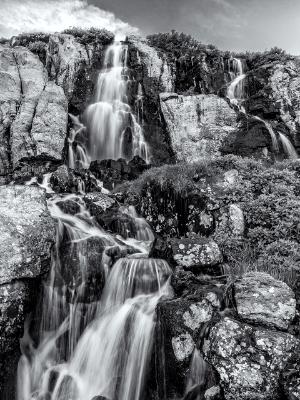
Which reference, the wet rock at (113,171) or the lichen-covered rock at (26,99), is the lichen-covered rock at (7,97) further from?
the wet rock at (113,171)

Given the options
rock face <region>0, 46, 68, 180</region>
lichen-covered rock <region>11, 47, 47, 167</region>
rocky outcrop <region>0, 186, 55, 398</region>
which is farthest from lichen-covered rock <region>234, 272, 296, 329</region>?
lichen-covered rock <region>11, 47, 47, 167</region>

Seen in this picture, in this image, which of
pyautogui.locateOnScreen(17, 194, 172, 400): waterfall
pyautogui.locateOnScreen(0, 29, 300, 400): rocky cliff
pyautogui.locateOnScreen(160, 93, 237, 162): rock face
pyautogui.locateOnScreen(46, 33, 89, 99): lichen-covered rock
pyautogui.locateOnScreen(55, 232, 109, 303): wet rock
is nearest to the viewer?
pyautogui.locateOnScreen(0, 29, 300, 400): rocky cliff

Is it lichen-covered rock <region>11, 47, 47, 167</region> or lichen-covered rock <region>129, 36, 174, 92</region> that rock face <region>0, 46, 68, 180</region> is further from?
lichen-covered rock <region>129, 36, 174, 92</region>

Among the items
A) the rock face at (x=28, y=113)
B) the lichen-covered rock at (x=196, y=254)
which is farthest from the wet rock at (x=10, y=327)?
the rock face at (x=28, y=113)

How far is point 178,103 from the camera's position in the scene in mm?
17875

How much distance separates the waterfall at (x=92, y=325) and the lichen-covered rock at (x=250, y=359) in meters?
1.85

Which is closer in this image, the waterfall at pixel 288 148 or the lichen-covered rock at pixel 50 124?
the lichen-covered rock at pixel 50 124

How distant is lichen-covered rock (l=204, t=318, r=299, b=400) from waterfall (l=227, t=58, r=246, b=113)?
49.2ft

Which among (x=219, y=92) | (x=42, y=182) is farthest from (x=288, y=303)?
(x=219, y=92)

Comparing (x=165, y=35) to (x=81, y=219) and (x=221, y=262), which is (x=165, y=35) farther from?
(x=221, y=262)

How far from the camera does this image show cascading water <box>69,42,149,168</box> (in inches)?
651

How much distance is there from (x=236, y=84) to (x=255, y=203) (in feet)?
40.2

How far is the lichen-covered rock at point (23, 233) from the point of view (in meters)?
6.97

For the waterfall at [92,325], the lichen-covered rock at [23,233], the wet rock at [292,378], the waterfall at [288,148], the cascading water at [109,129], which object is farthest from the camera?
the cascading water at [109,129]
